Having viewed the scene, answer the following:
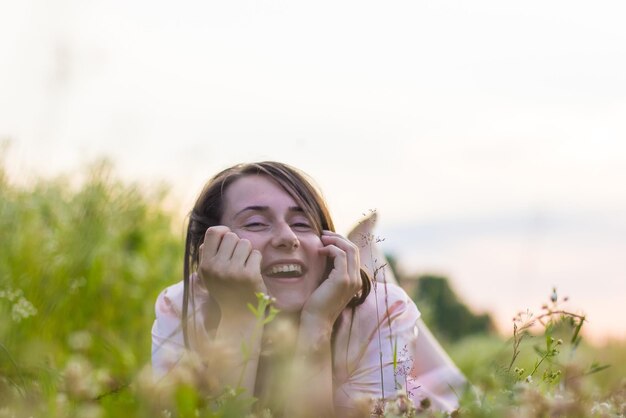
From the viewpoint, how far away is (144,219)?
7.05 metres

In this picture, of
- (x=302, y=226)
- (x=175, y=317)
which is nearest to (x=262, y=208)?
(x=302, y=226)

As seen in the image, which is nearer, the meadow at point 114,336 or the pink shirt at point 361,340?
the meadow at point 114,336

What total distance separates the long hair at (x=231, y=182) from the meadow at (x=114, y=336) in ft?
1.67

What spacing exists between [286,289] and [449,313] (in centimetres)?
894

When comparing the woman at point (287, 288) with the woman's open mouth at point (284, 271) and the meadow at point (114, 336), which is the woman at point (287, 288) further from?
the meadow at point (114, 336)

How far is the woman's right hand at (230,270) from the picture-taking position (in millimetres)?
2830

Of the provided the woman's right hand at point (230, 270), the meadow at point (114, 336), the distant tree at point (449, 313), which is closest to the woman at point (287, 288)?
the woman's right hand at point (230, 270)

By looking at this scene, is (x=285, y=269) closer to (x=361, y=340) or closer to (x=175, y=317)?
(x=361, y=340)

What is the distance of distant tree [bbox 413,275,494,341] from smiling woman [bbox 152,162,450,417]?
296 inches

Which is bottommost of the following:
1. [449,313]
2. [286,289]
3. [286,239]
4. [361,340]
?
[449,313]

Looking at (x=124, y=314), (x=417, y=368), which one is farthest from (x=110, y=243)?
(x=417, y=368)

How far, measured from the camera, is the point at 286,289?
2998mm

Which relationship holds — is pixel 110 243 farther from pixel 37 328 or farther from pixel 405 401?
pixel 405 401

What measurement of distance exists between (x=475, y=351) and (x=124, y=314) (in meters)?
3.84
